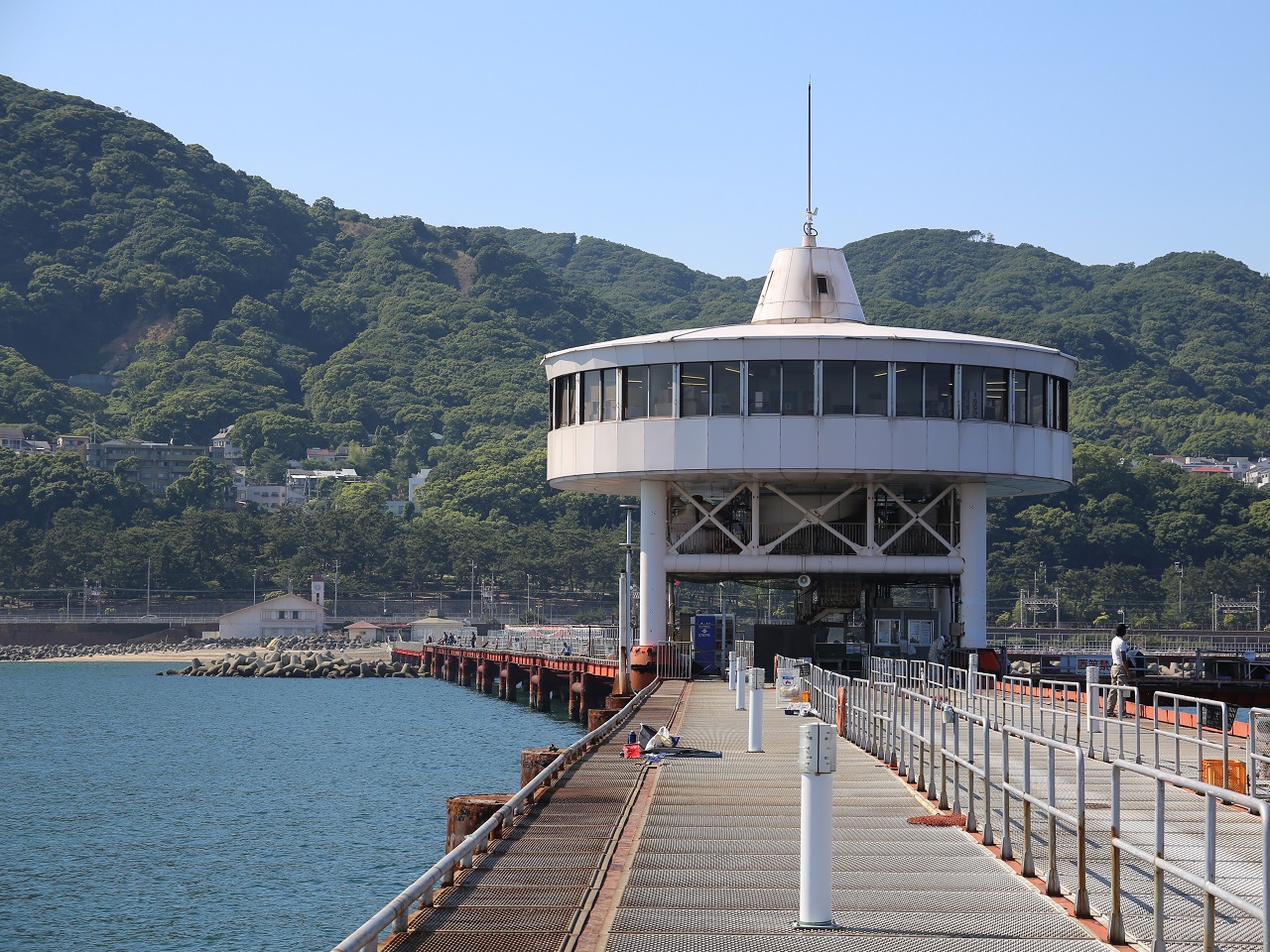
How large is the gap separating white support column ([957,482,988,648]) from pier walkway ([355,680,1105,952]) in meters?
31.5

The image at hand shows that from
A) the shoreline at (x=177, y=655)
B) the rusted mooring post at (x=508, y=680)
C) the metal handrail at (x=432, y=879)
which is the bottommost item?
the shoreline at (x=177, y=655)

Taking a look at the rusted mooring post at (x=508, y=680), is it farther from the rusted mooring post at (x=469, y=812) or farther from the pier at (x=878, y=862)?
the rusted mooring post at (x=469, y=812)

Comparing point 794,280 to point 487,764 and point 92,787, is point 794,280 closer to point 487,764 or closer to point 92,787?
point 487,764

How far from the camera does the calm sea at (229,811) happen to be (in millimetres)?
33375

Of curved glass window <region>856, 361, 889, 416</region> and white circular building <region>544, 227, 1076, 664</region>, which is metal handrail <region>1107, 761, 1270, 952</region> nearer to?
white circular building <region>544, 227, 1076, 664</region>

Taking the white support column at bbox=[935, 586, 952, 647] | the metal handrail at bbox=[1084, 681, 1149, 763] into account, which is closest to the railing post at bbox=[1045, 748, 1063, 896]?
the metal handrail at bbox=[1084, 681, 1149, 763]

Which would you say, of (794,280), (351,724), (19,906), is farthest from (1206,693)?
(351,724)

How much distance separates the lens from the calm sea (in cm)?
3338

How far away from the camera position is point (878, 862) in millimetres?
18203

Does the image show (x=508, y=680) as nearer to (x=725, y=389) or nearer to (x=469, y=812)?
(x=725, y=389)

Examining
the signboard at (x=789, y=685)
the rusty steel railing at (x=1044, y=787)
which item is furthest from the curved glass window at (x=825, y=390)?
→ the rusty steel railing at (x=1044, y=787)

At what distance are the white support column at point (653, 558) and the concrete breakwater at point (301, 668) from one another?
93913 mm

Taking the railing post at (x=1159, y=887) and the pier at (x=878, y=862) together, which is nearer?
the railing post at (x=1159, y=887)

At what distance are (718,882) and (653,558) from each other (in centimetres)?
3966
